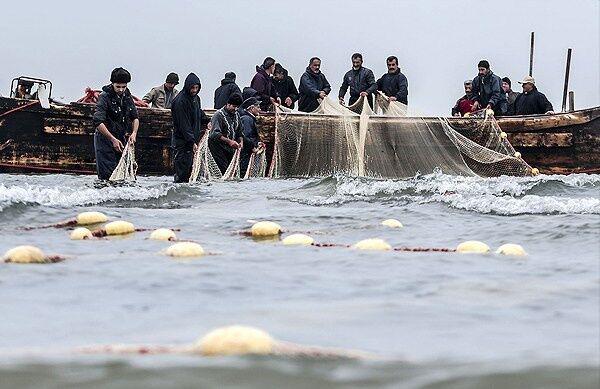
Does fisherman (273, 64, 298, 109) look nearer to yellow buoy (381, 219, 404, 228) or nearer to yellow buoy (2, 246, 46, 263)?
yellow buoy (381, 219, 404, 228)

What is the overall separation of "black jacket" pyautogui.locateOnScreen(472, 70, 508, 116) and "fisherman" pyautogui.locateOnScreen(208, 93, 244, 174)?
14.7ft

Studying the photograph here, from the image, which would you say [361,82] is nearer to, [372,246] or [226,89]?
[226,89]

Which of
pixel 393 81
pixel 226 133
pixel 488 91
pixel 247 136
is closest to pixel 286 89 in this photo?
pixel 393 81

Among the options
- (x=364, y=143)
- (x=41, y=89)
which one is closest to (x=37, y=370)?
(x=364, y=143)

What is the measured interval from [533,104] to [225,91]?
547 cm

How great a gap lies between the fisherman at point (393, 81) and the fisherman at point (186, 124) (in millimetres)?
4061

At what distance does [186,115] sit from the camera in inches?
433

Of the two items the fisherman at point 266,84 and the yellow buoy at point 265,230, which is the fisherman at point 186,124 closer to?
the fisherman at point 266,84

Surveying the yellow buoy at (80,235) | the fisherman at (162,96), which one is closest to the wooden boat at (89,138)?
the fisherman at (162,96)

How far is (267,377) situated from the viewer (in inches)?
77.9

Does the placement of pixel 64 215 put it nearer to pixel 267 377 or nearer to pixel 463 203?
pixel 463 203

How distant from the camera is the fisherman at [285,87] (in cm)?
1531

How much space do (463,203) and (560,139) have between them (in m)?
8.14

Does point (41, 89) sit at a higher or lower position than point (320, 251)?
higher
